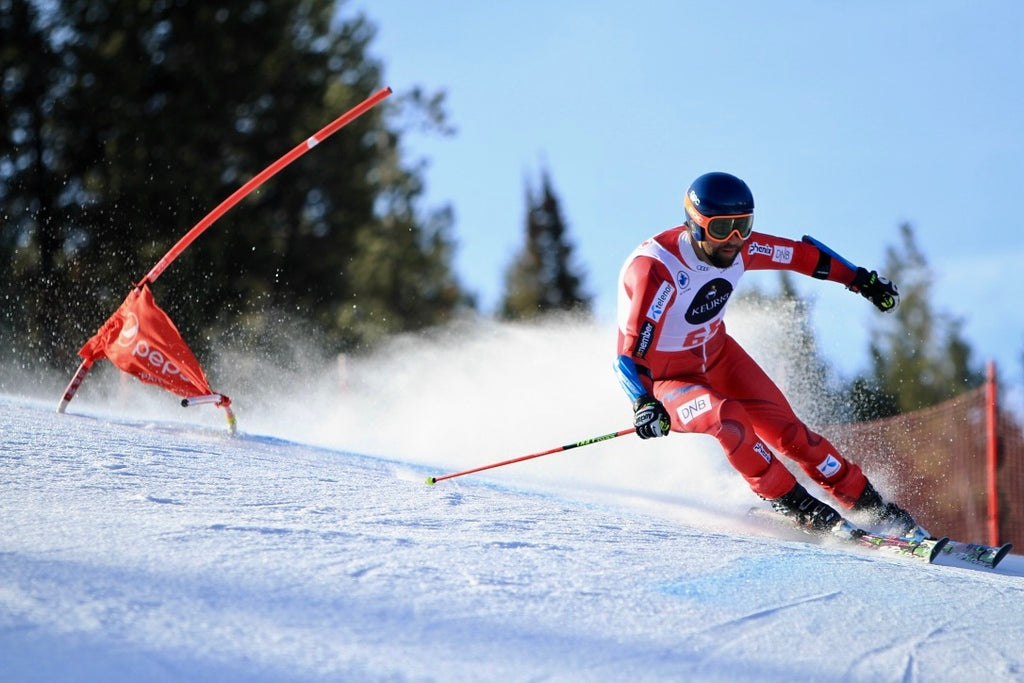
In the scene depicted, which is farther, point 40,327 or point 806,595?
point 40,327

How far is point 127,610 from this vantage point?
2.40 meters

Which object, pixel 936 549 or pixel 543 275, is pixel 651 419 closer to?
pixel 936 549

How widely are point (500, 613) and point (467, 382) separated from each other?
8.27 m

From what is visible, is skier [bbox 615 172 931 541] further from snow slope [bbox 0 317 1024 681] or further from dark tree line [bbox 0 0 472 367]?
dark tree line [bbox 0 0 472 367]

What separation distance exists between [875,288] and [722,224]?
1.19 m

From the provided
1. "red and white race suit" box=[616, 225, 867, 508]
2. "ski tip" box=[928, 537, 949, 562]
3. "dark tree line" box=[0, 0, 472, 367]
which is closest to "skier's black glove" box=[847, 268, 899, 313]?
"red and white race suit" box=[616, 225, 867, 508]

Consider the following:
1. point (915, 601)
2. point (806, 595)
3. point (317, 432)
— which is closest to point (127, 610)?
point (806, 595)

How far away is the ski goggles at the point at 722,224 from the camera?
4629 millimetres

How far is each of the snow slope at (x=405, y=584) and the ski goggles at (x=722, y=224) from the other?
1.34 m

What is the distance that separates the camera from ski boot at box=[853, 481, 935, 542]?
191 inches

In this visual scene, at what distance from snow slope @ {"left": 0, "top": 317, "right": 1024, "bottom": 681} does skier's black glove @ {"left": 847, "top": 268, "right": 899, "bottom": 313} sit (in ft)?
4.49

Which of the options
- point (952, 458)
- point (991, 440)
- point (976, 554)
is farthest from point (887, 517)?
point (952, 458)

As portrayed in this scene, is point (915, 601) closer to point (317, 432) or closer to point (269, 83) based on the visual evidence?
point (317, 432)

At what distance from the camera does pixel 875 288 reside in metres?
5.30
